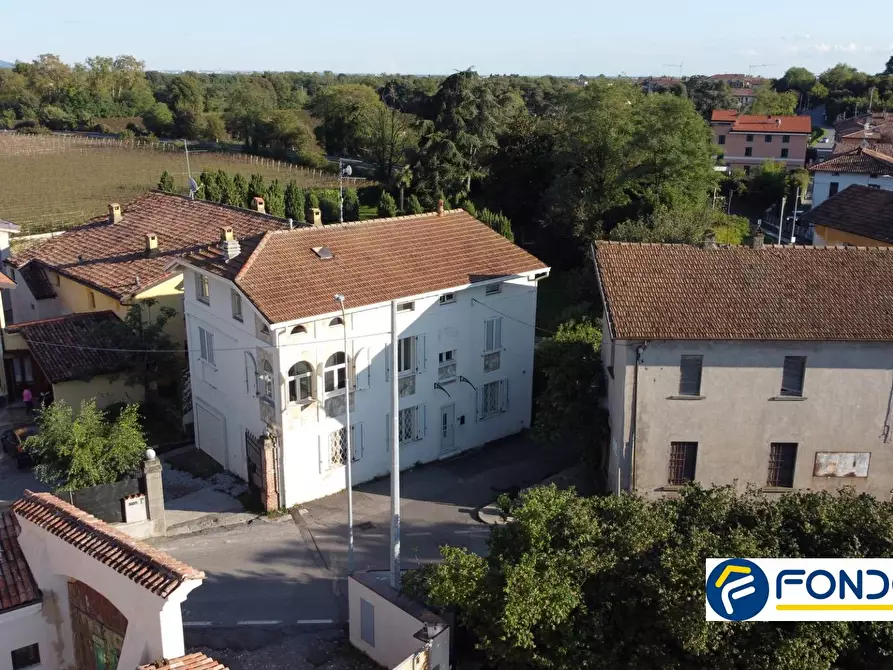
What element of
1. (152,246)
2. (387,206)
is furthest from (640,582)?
(387,206)

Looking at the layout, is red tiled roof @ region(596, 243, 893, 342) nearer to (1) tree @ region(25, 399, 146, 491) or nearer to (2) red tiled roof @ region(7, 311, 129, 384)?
(1) tree @ region(25, 399, 146, 491)

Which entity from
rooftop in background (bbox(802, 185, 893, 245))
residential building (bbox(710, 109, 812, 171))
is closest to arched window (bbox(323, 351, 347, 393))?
rooftop in background (bbox(802, 185, 893, 245))

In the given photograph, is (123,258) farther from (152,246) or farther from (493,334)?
(493,334)

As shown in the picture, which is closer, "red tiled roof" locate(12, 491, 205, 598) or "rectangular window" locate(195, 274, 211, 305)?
"red tiled roof" locate(12, 491, 205, 598)

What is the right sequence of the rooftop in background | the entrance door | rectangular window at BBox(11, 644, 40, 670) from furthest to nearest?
the rooftop in background, the entrance door, rectangular window at BBox(11, 644, 40, 670)

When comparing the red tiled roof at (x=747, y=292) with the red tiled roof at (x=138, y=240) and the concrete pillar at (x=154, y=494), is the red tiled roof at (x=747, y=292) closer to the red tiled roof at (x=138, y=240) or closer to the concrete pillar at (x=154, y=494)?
the concrete pillar at (x=154, y=494)

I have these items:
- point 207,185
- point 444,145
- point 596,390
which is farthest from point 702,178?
point 207,185

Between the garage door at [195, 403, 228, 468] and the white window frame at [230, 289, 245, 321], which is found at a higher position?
the white window frame at [230, 289, 245, 321]
